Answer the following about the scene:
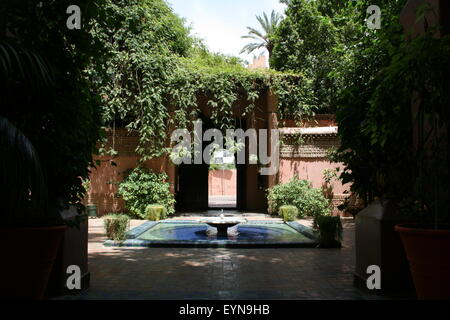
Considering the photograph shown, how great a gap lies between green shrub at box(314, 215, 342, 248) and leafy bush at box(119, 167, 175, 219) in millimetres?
6801

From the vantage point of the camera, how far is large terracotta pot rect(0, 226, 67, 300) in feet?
11.5

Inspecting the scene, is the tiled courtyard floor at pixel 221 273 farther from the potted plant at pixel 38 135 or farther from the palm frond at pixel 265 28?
the palm frond at pixel 265 28

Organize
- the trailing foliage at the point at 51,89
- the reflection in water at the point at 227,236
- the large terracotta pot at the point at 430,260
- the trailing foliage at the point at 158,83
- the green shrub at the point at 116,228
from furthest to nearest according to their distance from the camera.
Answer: the trailing foliage at the point at 158,83, the reflection in water at the point at 227,236, the green shrub at the point at 116,228, the trailing foliage at the point at 51,89, the large terracotta pot at the point at 430,260

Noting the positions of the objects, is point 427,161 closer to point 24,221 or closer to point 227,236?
point 24,221

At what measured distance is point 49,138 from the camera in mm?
3938

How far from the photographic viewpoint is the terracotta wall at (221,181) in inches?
1369

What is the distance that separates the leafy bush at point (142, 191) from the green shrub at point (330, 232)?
6801 millimetres

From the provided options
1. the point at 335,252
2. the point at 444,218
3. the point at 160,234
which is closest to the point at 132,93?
the point at 160,234

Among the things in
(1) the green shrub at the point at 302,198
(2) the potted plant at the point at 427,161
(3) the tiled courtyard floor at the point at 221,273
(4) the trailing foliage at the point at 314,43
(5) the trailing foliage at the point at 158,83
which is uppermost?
(4) the trailing foliage at the point at 314,43

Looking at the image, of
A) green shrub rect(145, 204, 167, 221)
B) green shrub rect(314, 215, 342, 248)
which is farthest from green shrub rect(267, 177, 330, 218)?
green shrub rect(314, 215, 342, 248)

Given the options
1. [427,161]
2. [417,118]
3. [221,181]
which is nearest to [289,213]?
[427,161]

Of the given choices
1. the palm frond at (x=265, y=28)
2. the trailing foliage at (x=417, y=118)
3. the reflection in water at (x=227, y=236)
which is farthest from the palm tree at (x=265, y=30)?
the trailing foliage at (x=417, y=118)

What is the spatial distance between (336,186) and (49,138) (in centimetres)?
1253

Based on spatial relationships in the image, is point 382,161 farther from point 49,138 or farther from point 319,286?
point 49,138
